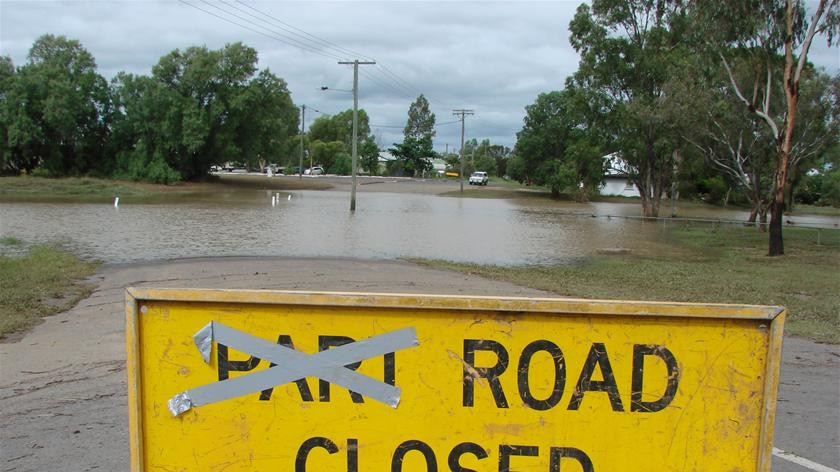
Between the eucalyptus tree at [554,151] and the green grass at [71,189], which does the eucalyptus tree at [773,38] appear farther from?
the green grass at [71,189]

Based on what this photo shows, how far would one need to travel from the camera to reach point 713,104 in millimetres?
33281

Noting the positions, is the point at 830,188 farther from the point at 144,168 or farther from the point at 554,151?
the point at 144,168

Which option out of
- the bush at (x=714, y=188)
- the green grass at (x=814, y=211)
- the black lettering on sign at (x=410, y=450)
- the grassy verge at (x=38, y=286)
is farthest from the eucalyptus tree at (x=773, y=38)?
the bush at (x=714, y=188)

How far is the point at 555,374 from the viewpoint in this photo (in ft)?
8.87

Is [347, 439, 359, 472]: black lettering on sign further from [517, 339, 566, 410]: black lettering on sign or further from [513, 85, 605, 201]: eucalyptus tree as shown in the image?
[513, 85, 605, 201]: eucalyptus tree

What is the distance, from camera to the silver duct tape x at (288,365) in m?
2.70

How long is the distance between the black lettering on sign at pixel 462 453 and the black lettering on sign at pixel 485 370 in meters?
0.17

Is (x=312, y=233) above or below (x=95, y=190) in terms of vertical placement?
below

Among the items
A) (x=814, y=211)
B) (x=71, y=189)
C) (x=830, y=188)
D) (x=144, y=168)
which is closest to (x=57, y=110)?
(x=144, y=168)

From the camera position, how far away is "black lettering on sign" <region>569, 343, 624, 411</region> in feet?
8.83

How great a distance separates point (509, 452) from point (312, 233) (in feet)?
80.2

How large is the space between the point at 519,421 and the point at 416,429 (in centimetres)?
41

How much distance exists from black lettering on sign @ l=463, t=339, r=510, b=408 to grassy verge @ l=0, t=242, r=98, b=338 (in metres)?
7.22

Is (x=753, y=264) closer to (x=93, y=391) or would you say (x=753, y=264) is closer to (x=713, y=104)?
(x=713, y=104)
